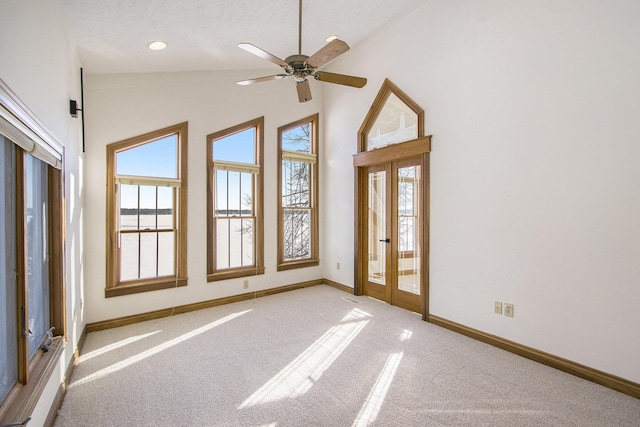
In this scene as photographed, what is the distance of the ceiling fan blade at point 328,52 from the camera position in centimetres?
246

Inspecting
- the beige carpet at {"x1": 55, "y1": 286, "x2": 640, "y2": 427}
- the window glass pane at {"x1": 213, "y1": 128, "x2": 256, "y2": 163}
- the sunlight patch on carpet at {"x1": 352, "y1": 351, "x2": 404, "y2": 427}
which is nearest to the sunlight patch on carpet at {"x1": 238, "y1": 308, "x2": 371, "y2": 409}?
the beige carpet at {"x1": 55, "y1": 286, "x2": 640, "y2": 427}

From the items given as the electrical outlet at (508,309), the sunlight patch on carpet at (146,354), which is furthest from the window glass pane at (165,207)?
the electrical outlet at (508,309)

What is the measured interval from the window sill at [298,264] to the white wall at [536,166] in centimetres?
223

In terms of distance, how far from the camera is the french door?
409 centimetres

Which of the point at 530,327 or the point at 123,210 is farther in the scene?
the point at 123,210

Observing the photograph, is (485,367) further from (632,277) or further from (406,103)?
(406,103)

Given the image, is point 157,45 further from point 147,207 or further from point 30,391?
point 30,391

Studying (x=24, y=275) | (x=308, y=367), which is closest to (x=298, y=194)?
(x=308, y=367)

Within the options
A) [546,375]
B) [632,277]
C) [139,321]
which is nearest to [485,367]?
[546,375]

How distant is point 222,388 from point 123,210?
2.51 meters

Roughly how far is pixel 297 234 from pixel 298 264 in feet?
1.61

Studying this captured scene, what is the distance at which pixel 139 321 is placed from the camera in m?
3.90

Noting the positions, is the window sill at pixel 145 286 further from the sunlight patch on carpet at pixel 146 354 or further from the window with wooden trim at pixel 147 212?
the sunlight patch on carpet at pixel 146 354

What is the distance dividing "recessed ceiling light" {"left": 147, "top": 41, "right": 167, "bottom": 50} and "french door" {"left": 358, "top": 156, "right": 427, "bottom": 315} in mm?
2941
